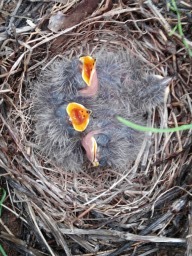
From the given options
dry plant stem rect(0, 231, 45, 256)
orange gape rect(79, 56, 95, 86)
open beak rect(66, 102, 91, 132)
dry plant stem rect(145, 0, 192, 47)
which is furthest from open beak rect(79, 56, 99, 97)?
dry plant stem rect(0, 231, 45, 256)

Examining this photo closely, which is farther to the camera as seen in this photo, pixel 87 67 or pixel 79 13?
pixel 79 13

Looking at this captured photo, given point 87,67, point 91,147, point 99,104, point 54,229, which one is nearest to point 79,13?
point 87,67

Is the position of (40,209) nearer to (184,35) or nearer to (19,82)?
(19,82)

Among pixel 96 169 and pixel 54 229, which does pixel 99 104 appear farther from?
pixel 54 229

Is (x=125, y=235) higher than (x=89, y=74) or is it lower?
lower

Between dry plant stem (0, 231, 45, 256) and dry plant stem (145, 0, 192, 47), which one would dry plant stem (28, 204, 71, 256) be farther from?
dry plant stem (145, 0, 192, 47)

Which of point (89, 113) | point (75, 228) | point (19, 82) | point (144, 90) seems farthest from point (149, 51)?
point (75, 228)
